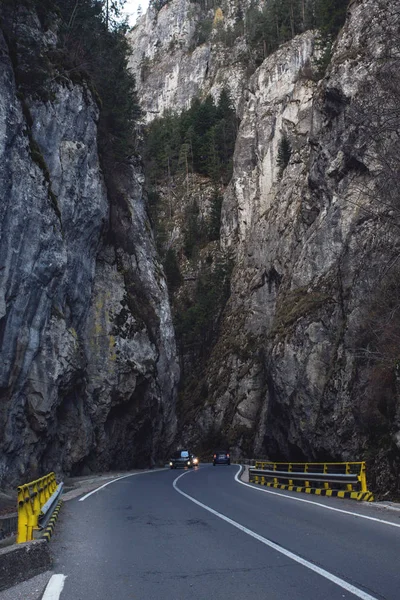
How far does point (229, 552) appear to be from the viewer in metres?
7.56

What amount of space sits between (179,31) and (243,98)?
188ft

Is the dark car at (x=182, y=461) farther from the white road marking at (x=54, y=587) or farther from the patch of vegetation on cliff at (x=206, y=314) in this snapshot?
the white road marking at (x=54, y=587)

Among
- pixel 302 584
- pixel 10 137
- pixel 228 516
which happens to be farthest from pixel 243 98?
pixel 302 584

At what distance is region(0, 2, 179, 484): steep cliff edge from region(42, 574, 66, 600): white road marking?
587 inches

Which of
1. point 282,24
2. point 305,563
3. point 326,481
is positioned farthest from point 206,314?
point 305,563

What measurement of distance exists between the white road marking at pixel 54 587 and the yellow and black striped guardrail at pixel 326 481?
10381 mm

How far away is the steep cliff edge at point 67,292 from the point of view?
70.1 ft

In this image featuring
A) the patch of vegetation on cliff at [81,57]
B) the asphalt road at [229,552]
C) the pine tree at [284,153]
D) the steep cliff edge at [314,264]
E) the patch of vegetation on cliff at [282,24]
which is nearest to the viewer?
the asphalt road at [229,552]

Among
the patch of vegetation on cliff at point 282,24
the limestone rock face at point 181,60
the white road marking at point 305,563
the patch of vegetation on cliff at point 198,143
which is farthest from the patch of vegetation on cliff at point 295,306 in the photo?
Result: the limestone rock face at point 181,60

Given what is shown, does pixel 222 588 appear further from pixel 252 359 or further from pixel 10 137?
pixel 252 359

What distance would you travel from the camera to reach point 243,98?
6850cm

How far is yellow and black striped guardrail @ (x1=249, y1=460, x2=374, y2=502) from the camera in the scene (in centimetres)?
1509

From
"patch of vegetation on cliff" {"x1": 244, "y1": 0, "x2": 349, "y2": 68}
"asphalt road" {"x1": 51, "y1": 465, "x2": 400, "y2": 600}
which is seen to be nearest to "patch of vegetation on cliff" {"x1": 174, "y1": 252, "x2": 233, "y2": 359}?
"patch of vegetation on cliff" {"x1": 244, "y1": 0, "x2": 349, "y2": 68}

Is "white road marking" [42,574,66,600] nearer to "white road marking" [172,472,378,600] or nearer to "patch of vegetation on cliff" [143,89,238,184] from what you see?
"white road marking" [172,472,378,600]
